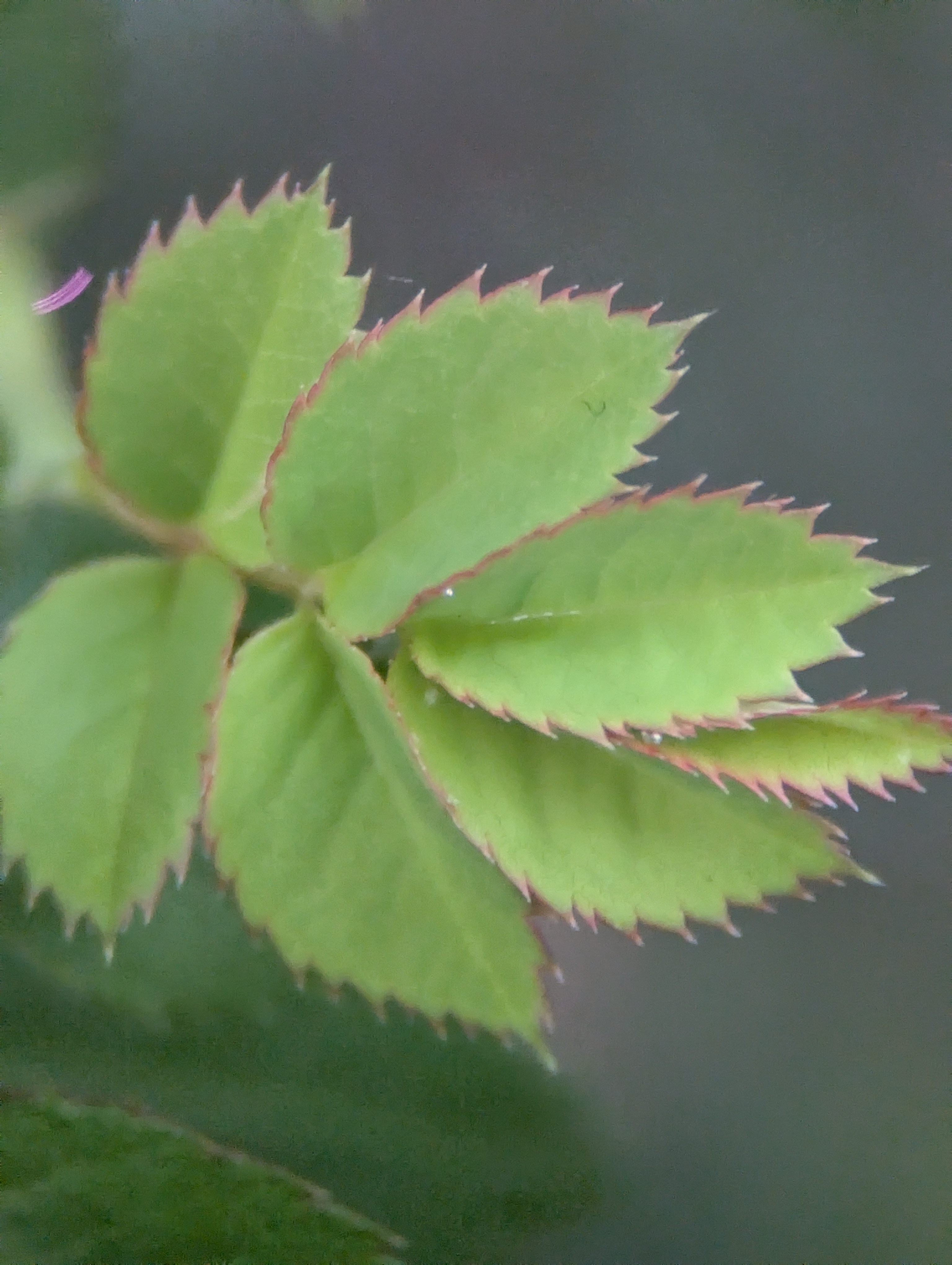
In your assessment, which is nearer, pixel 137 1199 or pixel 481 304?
pixel 481 304

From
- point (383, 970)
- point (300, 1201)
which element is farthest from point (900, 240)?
point (300, 1201)

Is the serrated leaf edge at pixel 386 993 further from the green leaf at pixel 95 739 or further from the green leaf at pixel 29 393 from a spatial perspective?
the green leaf at pixel 29 393

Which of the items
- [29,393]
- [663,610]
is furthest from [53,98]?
[663,610]

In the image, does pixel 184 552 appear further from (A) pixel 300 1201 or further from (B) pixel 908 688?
(B) pixel 908 688

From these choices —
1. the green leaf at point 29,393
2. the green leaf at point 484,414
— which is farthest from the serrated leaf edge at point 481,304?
the green leaf at point 29,393

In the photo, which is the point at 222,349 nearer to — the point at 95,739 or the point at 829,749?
the point at 95,739

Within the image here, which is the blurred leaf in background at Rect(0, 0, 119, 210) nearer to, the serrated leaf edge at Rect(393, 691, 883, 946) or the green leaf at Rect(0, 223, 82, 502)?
the green leaf at Rect(0, 223, 82, 502)
